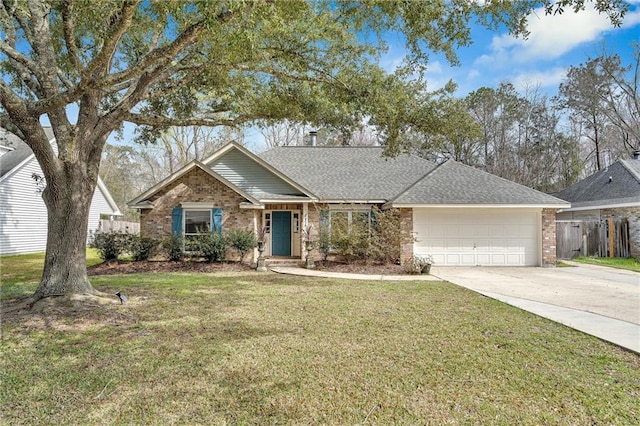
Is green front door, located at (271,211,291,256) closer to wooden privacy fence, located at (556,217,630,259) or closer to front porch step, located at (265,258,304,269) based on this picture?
front porch step, located at (265,258,304,269)

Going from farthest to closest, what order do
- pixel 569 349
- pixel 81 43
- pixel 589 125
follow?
1. pixel 589 125
2. pixel 81 43
3. pixel 569 349

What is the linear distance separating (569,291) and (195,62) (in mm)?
10282

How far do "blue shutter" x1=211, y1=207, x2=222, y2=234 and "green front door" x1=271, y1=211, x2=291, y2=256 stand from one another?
2.65 meters

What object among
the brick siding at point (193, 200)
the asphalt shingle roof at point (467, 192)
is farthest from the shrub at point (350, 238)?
the brick siding at point (193, 200)

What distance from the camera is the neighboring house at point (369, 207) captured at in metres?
13.9

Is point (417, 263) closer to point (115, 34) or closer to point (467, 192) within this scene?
point (467, 192)

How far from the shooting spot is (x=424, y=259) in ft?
43.6

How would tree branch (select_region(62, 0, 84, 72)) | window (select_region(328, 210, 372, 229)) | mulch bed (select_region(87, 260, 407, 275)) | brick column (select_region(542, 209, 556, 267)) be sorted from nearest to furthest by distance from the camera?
tree branch (select_region(62, 0, 84, 72)) < mulch bed (select_region(87, 260, 407, 275)) < brick column (select_region(542, 209, 556, 267)) < window (select_region(328, 210, 372, 229))

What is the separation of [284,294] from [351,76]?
523cm

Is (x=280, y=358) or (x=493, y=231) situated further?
(x=493, y=231)

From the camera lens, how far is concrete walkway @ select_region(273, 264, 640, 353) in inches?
229

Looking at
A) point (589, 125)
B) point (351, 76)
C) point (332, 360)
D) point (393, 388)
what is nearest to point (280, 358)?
point (332, 360)

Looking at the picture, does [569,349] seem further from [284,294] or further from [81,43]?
[81,43]

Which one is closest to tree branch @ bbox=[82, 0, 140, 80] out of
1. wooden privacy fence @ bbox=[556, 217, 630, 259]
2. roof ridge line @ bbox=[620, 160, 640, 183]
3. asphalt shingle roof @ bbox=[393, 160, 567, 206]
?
asphalt shingle roof @ bbox=[393, 160, 567, 206]
